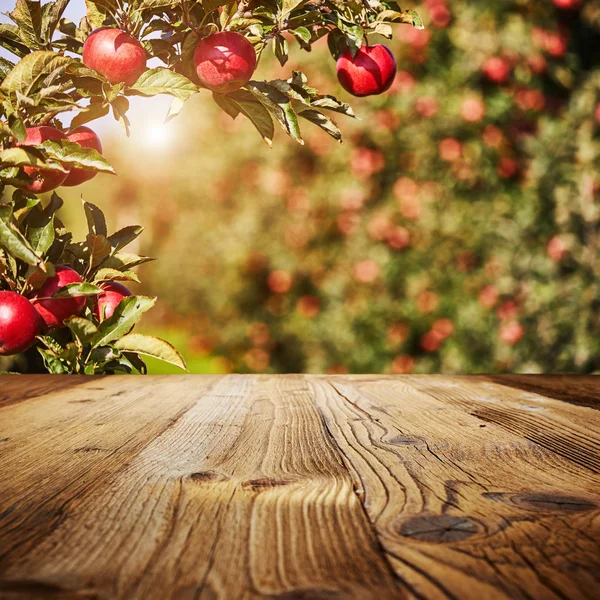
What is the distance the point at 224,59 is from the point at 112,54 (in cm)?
13

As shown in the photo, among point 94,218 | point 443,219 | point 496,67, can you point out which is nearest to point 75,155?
point 94,218

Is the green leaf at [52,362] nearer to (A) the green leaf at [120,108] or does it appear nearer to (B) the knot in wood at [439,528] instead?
(A) the green leaf at [120,108]

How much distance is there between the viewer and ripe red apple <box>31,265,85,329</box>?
958 mm

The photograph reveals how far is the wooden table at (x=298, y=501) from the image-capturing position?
40 centimetres

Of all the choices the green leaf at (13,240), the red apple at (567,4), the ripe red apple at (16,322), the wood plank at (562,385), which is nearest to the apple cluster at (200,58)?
the green leaf at (13,240)

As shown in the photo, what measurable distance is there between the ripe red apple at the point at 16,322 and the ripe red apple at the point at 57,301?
3cm

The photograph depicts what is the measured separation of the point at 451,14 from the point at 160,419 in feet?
8.16

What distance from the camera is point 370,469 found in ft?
2.05

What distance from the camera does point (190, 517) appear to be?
0.50m

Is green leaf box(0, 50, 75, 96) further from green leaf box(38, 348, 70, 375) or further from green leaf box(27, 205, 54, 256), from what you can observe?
green leaf box(38, 348, 70, 375)

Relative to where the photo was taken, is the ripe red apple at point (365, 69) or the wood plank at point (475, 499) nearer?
the wood plank at point (475, 499)

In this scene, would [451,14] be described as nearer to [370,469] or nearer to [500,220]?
[500,220]

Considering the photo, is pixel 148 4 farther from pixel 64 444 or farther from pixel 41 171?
pixel 64 444


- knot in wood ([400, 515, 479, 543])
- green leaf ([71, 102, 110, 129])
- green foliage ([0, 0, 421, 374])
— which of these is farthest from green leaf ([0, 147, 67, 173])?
knot in wood ([400, 515, 479, 543])
